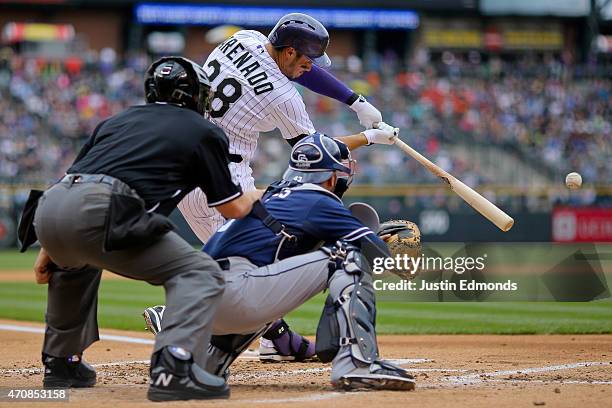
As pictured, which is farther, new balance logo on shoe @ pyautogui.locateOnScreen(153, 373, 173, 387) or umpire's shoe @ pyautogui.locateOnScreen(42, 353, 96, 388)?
umpire's shoe @ pyautogui.locateOnScreen(42, 353, 96, 388)

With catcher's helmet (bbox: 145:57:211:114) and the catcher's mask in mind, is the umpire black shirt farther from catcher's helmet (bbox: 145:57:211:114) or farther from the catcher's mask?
the catcher's mask

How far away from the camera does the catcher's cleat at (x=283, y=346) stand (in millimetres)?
6469

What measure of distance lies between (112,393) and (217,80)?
2.34m

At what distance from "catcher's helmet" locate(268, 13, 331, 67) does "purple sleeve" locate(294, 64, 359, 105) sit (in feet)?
1.44

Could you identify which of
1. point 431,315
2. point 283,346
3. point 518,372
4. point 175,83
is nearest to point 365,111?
point 283,346

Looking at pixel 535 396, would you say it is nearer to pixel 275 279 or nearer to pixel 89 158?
pixel 275 279

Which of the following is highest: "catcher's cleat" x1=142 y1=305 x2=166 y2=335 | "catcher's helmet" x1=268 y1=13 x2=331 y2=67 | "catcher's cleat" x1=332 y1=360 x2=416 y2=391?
"catcher's helmet" x1=268 y1=13 x2=331 y2=67

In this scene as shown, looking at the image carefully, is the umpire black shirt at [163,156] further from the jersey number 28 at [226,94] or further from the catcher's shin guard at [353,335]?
the jersey number 28 at [226,94]

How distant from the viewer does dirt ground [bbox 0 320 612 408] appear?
15.0 feet

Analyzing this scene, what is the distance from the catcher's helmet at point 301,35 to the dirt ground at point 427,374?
2045 millimetres

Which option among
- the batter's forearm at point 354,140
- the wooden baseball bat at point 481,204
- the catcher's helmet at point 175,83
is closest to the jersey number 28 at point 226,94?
the batter's forearm at point 354,140

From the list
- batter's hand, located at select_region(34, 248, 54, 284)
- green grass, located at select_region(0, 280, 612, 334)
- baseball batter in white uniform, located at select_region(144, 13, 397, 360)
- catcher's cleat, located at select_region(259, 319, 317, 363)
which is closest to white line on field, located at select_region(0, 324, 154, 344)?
green grass, located at select_region(0, 280, 612, 334)

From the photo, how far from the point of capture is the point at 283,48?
6.34 metres

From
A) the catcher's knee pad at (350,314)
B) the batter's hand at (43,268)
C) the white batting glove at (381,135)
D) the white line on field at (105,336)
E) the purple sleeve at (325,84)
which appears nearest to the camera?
the catcher's knee pad at (350,314)
